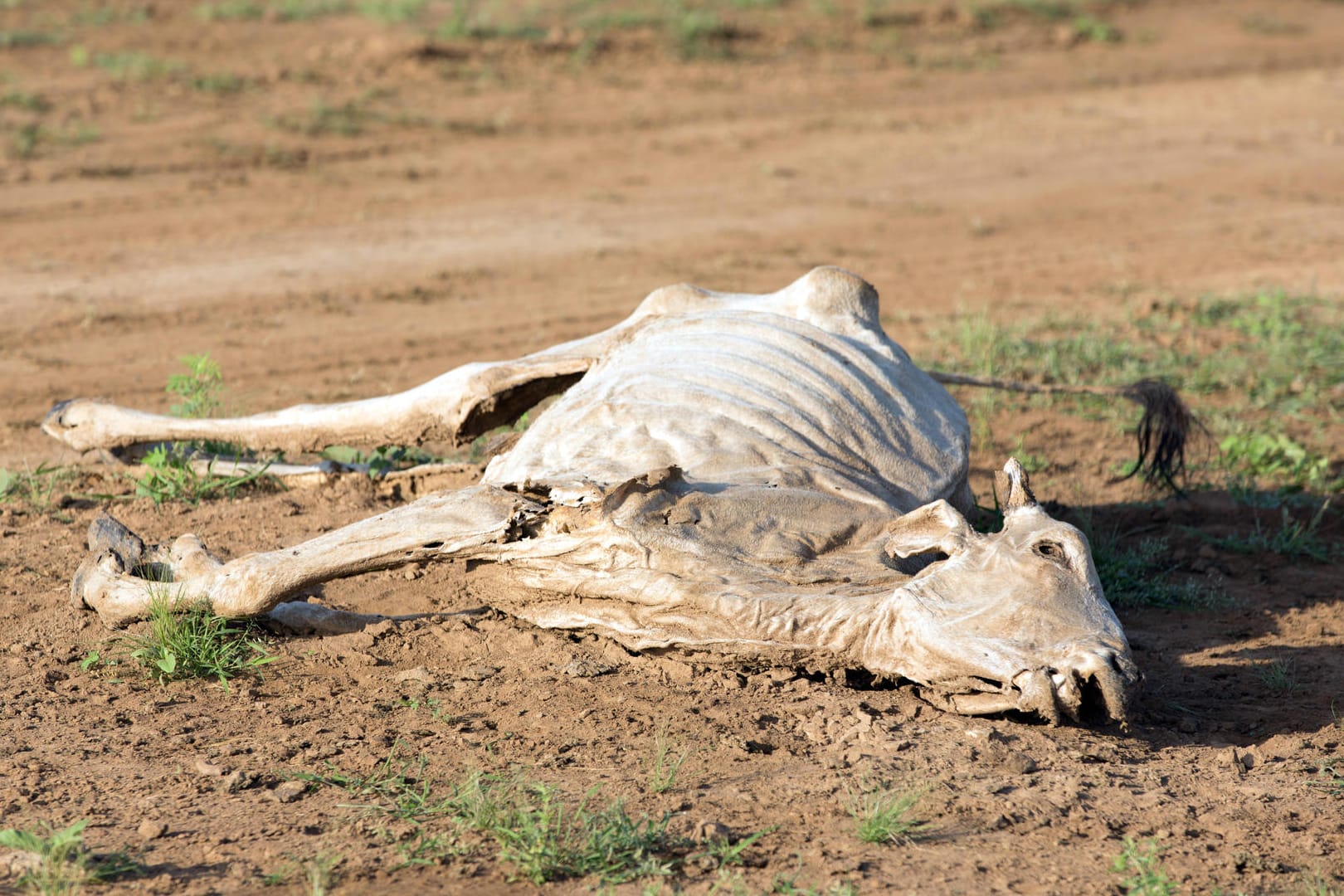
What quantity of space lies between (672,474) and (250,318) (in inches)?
164

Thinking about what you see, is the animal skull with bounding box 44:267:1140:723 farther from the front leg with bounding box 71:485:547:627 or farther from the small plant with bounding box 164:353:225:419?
the small plant with bounding box 164:353:225:419

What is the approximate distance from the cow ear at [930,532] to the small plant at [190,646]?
166 cm

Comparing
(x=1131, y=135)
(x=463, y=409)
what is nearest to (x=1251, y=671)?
(x=463, y=409)

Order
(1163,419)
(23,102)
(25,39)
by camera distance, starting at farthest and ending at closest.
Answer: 1. (25,39)
2. (23,102)
3. (1163,419)

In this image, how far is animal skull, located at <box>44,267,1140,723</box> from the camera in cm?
320

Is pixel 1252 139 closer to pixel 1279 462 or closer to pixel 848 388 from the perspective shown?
pixel 1279 462

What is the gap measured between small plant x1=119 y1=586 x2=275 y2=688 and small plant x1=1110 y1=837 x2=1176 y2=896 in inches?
83.7

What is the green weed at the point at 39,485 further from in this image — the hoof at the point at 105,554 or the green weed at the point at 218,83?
the green weed at the point at 218,83

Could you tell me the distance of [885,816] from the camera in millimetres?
2812

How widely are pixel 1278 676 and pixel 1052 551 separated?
1053 millimetres

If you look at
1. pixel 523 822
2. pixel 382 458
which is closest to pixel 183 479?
pixel 382 458

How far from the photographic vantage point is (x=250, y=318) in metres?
6.96

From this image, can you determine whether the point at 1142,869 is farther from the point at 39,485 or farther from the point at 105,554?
the point at 39,485

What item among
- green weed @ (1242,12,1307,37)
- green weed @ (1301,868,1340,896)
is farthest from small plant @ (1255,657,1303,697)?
green weed @ (1242,12,1307,37)
